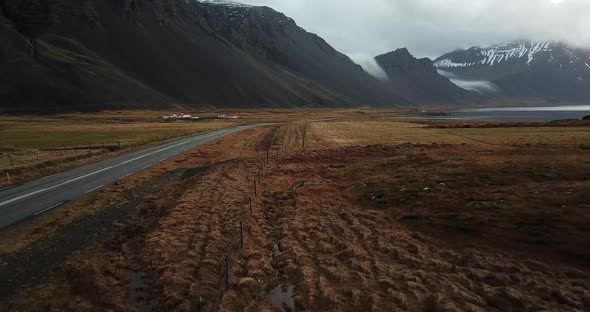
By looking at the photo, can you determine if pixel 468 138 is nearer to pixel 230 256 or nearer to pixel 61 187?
pixel 61 187

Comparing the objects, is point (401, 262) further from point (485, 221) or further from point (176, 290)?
point (176, 290)

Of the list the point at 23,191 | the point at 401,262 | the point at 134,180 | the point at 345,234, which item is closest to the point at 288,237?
the point at 345,234

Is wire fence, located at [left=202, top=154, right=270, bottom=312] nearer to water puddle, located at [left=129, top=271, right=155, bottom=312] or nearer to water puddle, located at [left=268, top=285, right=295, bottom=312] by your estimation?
water puddle, located at [left=268, top=285, right=295, bottom=312]

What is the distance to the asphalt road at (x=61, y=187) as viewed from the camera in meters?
25.5

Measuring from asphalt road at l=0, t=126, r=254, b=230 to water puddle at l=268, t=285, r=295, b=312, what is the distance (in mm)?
16415

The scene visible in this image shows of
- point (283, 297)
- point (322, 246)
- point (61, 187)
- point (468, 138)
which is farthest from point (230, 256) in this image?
point (468, 138)

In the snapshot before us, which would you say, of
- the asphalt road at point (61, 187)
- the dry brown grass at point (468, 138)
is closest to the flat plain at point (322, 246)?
the asphalt road at point (61, 187)

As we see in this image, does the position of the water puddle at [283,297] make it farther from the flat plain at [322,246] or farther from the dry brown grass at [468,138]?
the dry brown grass at [468,138]

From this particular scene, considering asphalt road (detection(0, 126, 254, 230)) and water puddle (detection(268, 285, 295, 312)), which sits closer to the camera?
water puddle (detection(268, 285, 295, 312))

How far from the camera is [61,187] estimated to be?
33000mm

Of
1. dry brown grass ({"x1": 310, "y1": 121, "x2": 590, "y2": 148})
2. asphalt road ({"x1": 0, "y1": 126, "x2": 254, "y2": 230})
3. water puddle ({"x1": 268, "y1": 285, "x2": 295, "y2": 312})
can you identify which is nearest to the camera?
water puddle ({"x1": 268, "y1": 285, "x2": 295, "y2": 312})

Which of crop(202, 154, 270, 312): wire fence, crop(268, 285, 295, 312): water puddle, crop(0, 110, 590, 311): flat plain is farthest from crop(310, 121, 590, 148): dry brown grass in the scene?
crop(268, 285, 295, 312): water puddle

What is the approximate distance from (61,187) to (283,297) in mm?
26250

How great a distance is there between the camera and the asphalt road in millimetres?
25547
